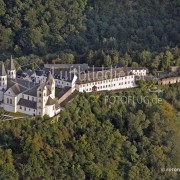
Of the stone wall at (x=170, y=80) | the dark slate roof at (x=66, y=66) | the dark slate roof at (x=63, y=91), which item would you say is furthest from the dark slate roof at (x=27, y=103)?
the stone wall at (x=170, y=80)

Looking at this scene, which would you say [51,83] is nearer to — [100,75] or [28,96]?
[28,96]

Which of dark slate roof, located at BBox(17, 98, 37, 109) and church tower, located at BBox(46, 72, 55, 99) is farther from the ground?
church tower, located at BBox(46, 72, 55, 99)

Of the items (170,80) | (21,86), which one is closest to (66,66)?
(170,80)

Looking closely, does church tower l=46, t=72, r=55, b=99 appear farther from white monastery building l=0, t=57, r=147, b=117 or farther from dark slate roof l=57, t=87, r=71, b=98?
dark slate roof l=57, t=87, r=71, b=98

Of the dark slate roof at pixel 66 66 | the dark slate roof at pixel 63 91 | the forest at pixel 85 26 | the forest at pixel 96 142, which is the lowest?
the forest at pixel 96 142

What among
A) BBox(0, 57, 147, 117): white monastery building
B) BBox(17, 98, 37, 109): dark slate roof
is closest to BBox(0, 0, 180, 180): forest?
BBox(0, 57, 147, 117): white monastery building

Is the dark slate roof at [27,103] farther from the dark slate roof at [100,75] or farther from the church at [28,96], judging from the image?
the dark slate roof at [100,75]
